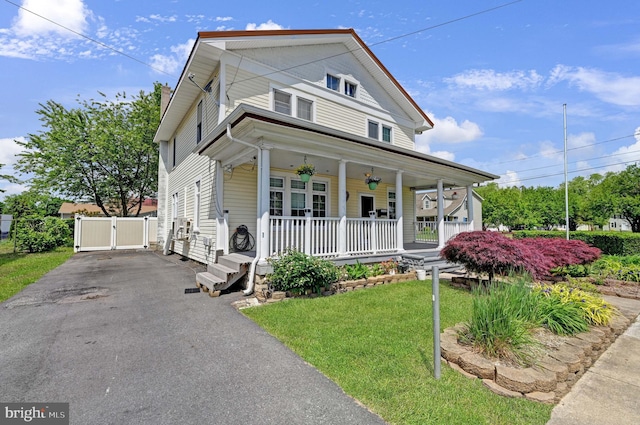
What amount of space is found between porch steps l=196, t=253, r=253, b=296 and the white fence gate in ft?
39.3

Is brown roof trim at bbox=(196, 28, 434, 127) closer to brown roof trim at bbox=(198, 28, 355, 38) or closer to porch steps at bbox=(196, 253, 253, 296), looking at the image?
brown roof trim at bbox=(198, 28, 355, 38)

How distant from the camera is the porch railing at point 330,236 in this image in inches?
271

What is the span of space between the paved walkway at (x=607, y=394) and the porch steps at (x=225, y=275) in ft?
18.2

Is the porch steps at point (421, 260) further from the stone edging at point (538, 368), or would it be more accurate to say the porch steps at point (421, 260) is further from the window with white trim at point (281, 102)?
the window with white trim at point (281, 102)

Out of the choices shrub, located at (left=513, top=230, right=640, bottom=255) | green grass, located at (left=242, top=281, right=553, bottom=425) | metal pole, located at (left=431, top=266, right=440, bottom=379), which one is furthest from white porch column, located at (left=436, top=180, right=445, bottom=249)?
shrub, located at (left=513, top=230, right=640, bottom=255)

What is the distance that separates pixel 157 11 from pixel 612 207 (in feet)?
144

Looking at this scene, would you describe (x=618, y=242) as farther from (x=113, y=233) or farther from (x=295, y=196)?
(x=113, y=233)

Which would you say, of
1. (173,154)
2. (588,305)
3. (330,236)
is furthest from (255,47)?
(588,305)

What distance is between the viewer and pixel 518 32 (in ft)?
26.2

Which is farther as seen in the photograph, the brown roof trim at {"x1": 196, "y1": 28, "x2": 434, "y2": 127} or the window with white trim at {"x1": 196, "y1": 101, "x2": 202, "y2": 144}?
the window with white trim at {"x1": 196, "y1": 101, "x2": 202, "y2": 144}

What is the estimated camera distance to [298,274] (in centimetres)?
582

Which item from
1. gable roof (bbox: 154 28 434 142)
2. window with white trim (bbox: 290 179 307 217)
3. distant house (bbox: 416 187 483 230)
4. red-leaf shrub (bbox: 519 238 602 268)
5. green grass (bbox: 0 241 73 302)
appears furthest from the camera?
distant house (bbox: 416 187 483 230)

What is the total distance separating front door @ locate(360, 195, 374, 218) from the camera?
11962 millimetres

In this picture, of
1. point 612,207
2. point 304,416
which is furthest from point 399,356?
point 612,207
